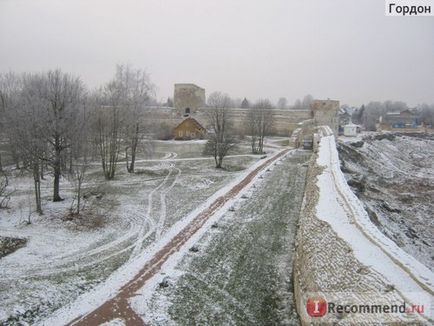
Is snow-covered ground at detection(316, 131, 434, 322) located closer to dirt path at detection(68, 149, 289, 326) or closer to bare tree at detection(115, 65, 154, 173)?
dirt path at detection(68, 149, 289, 326)

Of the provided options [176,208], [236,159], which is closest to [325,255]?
[176,208]

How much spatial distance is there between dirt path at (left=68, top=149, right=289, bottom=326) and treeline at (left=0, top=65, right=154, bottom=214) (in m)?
5.55

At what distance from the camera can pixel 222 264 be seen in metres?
11.9

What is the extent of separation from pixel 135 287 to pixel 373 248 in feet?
20.6

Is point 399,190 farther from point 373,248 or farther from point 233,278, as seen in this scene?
point 233,278

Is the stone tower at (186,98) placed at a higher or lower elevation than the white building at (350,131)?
higher

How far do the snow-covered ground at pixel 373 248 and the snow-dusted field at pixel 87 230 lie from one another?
21.6 feet

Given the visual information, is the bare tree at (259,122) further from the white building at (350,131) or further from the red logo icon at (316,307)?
the red logo icon at (316,307)

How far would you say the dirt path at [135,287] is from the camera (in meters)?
8.65

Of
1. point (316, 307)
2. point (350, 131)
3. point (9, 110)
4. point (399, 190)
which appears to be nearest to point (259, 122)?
point (399, 190)

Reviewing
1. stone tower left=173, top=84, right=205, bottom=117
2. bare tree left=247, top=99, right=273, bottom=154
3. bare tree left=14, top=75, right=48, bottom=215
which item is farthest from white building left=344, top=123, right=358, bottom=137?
bare tree left=14, top=75, right=48, bottom=215

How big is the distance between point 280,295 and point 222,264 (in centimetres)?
238

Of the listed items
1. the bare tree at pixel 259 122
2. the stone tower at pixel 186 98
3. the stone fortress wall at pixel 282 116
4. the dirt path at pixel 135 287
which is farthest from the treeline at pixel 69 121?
the stone tower at pixel 186 98

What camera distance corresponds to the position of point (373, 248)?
9070 millimetres
